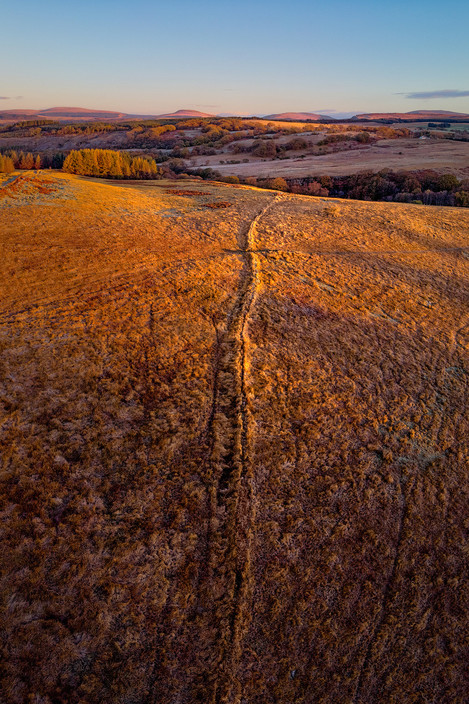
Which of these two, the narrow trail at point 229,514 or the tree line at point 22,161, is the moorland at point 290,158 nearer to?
the tree line at point 22,161

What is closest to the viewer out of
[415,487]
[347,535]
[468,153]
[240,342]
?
[347,535]

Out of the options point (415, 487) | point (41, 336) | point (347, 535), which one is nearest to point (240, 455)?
point (347, 535)

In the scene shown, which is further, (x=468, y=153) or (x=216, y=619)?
(x=468, y=153)

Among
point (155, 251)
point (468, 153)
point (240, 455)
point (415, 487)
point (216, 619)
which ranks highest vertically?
point (468, 153)

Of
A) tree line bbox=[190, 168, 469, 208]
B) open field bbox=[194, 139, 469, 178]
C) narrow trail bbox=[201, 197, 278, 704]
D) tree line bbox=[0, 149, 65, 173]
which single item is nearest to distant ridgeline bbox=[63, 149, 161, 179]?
tree line bbox=[0, 149, 65, 173]

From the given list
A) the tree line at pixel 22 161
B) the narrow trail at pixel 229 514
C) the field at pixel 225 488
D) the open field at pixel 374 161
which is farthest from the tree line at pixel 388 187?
the narrow trail at pixel 229 514

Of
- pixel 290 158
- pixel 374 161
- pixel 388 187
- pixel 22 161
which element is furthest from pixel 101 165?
pixel 290 158

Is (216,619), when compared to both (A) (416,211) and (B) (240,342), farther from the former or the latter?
(A) (416,211)

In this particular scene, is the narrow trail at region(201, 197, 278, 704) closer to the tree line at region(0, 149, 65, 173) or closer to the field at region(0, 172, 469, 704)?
the field at region(0, 172, 469, 704)
